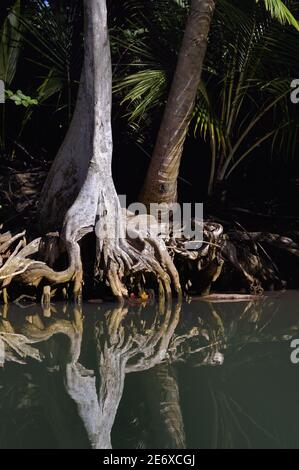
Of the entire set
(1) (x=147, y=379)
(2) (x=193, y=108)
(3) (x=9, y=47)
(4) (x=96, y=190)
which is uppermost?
(3) (x=9, y=47)

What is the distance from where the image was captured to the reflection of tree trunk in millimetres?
3545

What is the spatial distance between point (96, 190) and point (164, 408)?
10.9 feet

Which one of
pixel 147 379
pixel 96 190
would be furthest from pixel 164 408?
pixel 96 190

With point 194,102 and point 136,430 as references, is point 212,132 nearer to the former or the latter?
point 194,102

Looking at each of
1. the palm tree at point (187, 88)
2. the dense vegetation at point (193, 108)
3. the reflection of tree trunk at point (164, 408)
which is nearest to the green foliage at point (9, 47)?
the dense vegetation at point (193, 108)

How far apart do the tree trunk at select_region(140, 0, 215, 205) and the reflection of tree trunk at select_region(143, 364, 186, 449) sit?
126 inches

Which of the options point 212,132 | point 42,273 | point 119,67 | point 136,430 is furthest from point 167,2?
point 136,430

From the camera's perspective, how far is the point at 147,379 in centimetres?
448

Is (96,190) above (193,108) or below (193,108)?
below

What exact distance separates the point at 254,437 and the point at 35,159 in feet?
20.4

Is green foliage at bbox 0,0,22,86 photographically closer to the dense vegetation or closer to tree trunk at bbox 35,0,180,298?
the dense vegetation

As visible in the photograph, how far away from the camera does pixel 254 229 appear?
8570 millimetres

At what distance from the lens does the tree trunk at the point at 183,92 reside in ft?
23.8

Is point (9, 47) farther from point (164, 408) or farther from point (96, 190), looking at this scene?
point (164, 408)
